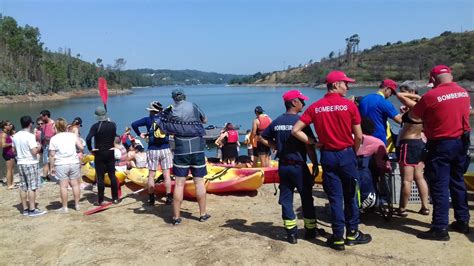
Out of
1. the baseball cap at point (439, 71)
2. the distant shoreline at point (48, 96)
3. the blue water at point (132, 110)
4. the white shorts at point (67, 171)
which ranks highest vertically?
the baseball cap at point (439, 71)

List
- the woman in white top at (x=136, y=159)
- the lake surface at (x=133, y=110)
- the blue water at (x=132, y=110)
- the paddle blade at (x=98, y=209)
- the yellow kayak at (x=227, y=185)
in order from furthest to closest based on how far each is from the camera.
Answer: the blue water at (x=132, y=110) → the lake surface at (x=133, y=110) → the woman in white top at (x=136, y=159) → the yellow kayak at (x=227, y=185) → the paddle blade at (x=98, y=209)

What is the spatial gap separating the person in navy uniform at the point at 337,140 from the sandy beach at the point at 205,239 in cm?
49

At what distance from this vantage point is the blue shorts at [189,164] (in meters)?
5.83

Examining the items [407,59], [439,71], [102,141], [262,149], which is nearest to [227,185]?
[262,149]

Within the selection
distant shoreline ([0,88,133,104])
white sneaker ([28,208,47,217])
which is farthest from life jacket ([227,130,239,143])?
distant shoreline ([0,88,133,104])

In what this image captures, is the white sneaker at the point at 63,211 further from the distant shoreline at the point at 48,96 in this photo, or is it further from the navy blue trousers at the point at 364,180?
the distant shoreline at the point at 48,96

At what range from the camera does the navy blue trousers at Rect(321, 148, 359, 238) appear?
4535mm

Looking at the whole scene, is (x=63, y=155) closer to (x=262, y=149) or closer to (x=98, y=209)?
(x=98, y=209)

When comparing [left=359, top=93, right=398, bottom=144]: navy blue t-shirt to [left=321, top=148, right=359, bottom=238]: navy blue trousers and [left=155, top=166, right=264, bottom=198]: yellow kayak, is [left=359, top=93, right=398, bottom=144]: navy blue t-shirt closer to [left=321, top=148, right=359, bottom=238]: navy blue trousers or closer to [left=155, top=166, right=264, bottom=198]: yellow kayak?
[left=321, top=148, right=359, bottom=238]: navy blue trousers

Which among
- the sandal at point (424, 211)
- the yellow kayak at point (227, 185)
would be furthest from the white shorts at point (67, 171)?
the sandal at point (424, 211)

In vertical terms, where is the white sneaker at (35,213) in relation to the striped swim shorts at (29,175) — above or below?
below

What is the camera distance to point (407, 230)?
17.2 feet

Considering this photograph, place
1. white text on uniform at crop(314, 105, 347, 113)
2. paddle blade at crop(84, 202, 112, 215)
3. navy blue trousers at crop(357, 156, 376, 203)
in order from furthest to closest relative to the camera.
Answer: paddle blade at crop(84, 202, 112, 215), navy blue trousers at crop(357, 156, 376, 203), white text on uniform at crop(314, 105, 347, 113)

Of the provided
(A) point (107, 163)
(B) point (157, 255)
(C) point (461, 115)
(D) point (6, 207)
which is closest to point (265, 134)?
(B) point (157, 255)
